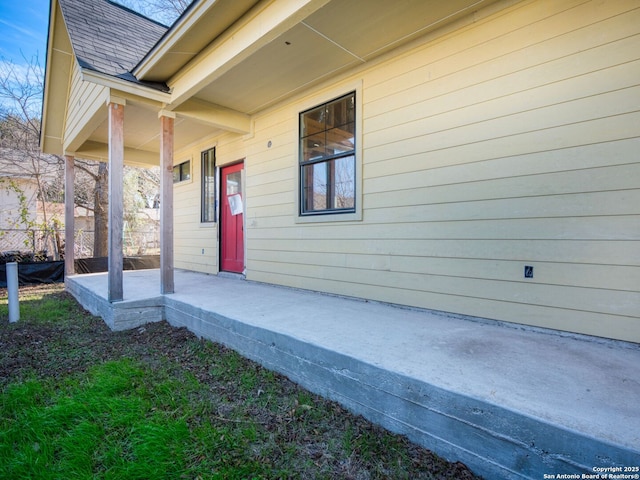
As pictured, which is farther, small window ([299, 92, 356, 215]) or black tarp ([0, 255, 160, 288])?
Result: black tarp ([0, 255, 160, 288])

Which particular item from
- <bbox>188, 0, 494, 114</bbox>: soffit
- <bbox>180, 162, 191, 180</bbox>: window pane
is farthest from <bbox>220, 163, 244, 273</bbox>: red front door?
<bbox>188, 0, 494, 114</bbox>: soffit

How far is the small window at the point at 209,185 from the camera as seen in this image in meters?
6.25

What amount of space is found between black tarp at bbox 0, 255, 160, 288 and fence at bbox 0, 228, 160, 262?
1.56 ft

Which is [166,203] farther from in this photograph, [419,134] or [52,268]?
[52,268]

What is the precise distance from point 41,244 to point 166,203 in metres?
7.02

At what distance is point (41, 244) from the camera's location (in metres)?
8.45

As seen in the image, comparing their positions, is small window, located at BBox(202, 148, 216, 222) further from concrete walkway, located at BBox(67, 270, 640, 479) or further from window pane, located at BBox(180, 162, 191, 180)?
concrete walkway, located at BBox(67, 270, 640, 479)

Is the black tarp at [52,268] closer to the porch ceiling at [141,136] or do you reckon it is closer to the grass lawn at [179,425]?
the porch ceiling at [141,136]

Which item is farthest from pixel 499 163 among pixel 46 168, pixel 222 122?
pixel 46 168

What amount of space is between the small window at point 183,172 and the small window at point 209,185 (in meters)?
0.67

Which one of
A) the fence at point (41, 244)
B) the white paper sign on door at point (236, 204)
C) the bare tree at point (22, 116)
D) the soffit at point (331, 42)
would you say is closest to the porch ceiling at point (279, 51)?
the soffit at point (331, 42)

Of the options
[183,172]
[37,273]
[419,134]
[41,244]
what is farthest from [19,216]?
[419,134]

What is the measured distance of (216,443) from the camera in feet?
5.75

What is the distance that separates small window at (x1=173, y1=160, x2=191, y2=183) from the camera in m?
7.02
